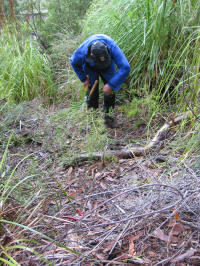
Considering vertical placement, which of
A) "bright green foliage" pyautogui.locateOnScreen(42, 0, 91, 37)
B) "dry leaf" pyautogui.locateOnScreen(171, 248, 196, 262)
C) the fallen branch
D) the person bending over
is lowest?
the fallen branch

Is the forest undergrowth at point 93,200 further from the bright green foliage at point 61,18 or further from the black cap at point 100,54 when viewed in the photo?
the bright green foliage at point 61,18

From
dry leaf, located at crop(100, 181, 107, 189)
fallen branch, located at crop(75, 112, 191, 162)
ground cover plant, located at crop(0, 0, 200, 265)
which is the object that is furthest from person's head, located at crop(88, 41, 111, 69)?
dry leaf, located at crop(100, 181, 107, 189)

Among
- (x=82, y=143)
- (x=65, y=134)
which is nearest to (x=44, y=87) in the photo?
(x=65, y=134)

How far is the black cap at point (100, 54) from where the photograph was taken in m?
2.81

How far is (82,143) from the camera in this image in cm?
243

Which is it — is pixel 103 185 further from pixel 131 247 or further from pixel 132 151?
pixel 131 247

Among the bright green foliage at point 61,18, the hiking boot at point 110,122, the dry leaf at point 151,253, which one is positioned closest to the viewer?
the dry leaf at point 151,253

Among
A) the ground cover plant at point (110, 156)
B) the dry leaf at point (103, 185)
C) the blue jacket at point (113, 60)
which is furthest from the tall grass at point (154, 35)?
the dry leaf at point (103, 185)

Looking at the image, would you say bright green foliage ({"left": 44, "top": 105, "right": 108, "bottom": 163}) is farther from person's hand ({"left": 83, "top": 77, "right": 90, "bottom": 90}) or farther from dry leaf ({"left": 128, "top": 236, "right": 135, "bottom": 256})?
dry leaf ({"left": 128, "top": 236, "right": 135, "bottom": 256})

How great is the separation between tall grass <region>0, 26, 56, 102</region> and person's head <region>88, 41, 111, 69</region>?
1600 millimetres

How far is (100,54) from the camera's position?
9.30 ft

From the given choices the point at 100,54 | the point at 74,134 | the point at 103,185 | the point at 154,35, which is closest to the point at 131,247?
the point at 103,185

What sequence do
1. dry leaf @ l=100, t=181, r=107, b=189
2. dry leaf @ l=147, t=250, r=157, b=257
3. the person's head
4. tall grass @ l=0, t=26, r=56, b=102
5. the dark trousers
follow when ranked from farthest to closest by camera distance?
tall grass @ l=0, t=26, r=56, b=102 → the dark trousers → the person's head → dry leaf @ l=100, t=181, r=107, b=189 → dry leaf @ l=147, t=250, r=157, b=257

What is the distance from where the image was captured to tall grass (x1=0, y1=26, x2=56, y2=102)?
4.22 meters
